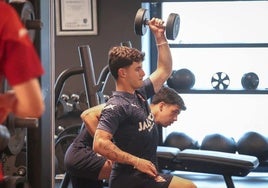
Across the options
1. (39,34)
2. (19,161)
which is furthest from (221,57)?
(39,34)

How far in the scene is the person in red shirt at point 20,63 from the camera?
1.03 metres

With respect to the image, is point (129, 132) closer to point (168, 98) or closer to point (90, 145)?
point (168, 98)

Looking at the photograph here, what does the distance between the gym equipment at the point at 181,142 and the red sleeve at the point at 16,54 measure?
403cm

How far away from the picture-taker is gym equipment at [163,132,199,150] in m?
4.99

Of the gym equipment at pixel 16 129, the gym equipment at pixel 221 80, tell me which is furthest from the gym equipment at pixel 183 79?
the gym equipment at pixel 16 129

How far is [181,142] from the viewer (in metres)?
5.01

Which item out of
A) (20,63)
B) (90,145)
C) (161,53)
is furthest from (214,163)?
(20,63)

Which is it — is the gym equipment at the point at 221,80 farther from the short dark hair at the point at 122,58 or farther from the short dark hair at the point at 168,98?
the short dark hair at the point at 122,58

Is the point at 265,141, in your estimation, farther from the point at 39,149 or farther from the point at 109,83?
the point at 39,149

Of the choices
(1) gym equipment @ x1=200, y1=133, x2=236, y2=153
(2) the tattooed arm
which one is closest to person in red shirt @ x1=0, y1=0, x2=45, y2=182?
(2) the tattooed arm

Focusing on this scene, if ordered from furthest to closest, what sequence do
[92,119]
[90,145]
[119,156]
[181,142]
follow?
[181,142]
[90,145]
[92,119]
[119,156]

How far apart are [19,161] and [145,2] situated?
2.57 meters

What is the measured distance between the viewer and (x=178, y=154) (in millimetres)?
3877

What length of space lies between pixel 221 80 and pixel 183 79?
43 centimetres
